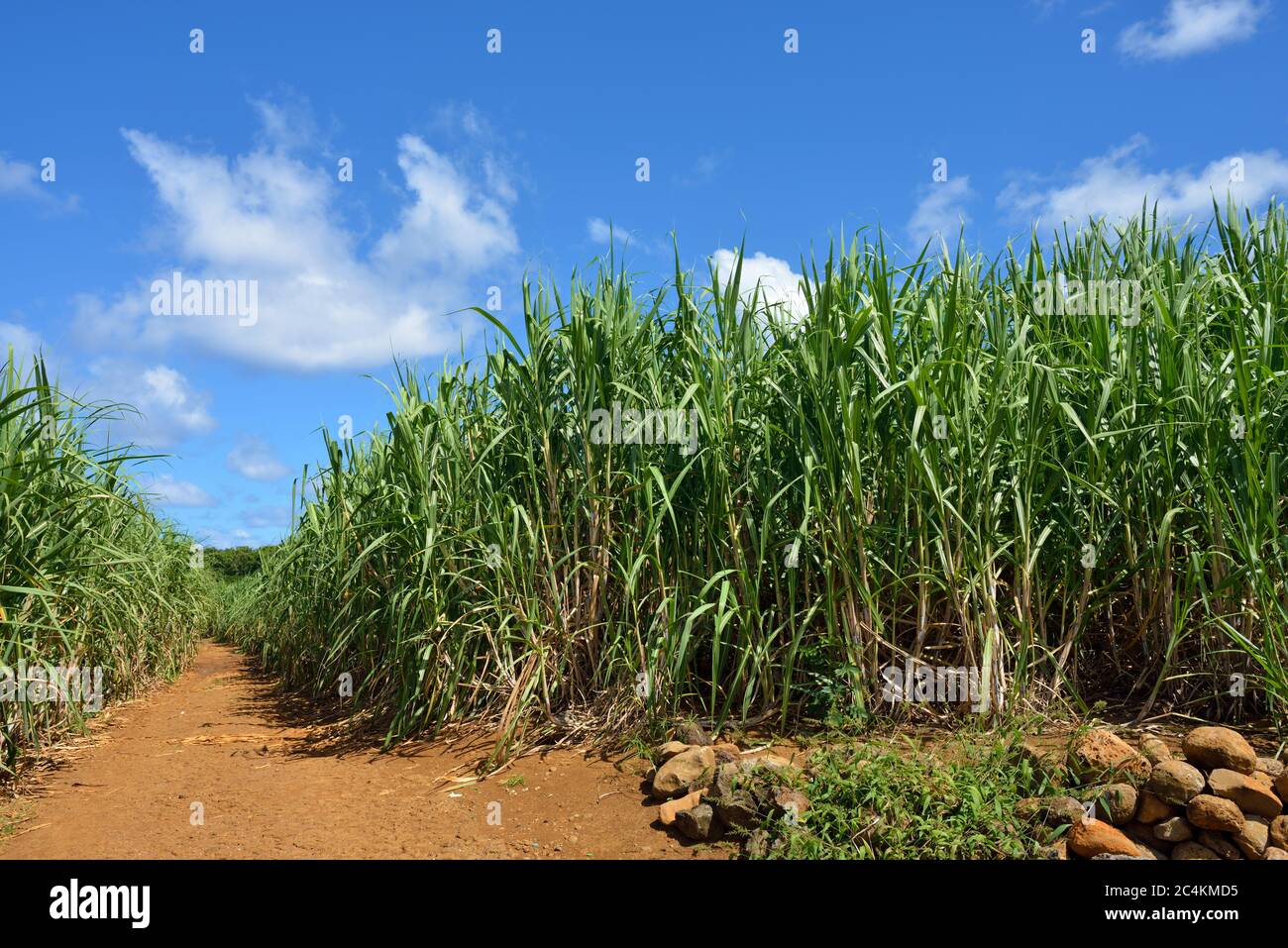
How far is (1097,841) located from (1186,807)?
1.23ft

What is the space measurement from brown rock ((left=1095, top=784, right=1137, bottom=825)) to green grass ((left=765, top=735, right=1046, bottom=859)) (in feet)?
0.59

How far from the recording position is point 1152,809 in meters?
2.83

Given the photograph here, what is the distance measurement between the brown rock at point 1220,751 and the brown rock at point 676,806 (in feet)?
5.47

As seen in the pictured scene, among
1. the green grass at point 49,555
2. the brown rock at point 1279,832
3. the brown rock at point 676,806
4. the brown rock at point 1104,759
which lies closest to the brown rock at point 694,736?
the brown rock at point 676,806

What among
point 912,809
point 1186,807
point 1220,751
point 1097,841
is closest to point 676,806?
point 912,809

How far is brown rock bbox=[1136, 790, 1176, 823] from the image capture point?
2.82 meters

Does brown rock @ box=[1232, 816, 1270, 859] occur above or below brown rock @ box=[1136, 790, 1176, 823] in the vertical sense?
below

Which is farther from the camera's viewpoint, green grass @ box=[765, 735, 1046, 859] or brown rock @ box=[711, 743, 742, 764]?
brown rock @ box=[711, 743, 742, 764]

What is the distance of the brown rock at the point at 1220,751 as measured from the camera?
283 cm

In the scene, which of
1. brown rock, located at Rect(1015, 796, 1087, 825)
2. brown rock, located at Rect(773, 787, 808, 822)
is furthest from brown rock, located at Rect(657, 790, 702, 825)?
brown rock, located at Rect(1015, 796, 1087, 825)

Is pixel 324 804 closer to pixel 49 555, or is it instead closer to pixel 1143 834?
pixel 49 555

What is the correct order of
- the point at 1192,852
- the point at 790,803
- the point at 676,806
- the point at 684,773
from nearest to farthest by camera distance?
the point at 1192,852 < the point at 790,803 < the point at 676,806 < the point at 684,773

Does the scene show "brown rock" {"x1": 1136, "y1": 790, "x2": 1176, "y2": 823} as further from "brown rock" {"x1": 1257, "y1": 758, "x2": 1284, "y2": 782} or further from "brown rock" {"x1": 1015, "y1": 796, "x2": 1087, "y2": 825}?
"brown rock" {"x1": 1257, "y1": 758, "x2": 1284, "y2": 782}

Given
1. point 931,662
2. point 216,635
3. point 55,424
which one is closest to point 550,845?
point 931,662
